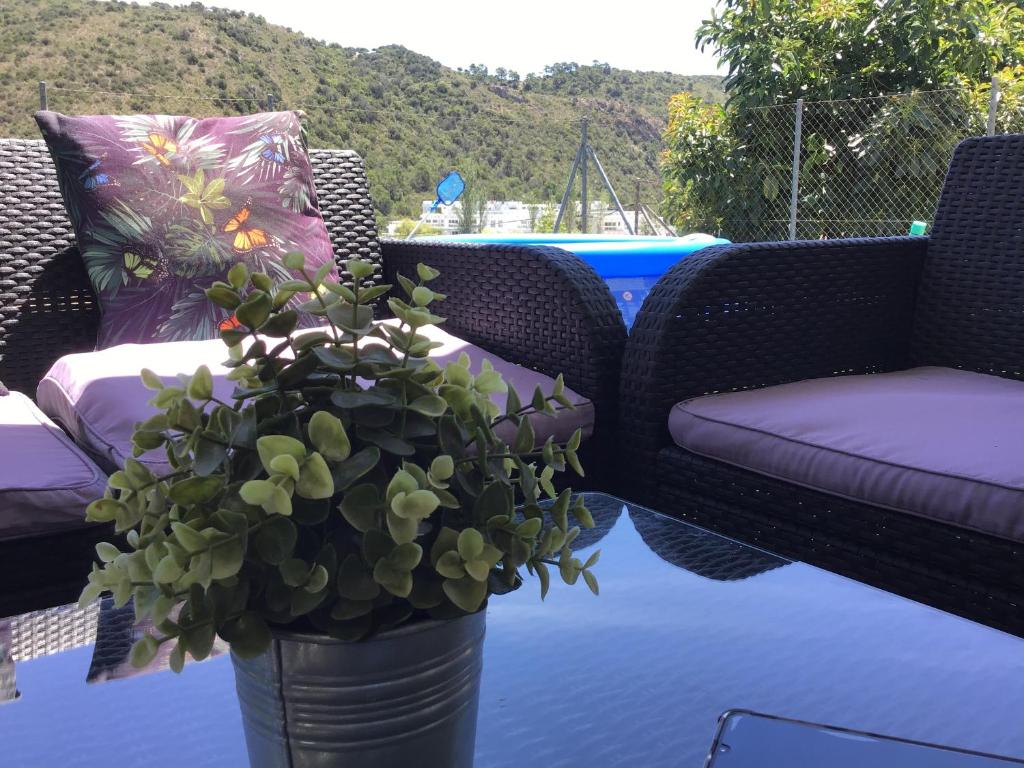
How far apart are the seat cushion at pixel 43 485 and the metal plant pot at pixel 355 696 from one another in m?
0.75

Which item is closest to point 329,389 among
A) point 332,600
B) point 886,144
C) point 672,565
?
point 332,600

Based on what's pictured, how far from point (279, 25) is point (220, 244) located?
2243 cm

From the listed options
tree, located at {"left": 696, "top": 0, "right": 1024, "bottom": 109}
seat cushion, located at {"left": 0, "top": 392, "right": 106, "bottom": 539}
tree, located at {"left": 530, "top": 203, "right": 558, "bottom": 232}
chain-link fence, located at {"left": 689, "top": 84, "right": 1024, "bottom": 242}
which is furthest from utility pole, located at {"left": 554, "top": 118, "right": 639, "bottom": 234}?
seat cushion, located at {"left": 0, "top": 392, "right": 106, "bottom": 539}

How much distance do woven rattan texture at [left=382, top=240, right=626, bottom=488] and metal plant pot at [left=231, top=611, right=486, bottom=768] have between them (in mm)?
1061

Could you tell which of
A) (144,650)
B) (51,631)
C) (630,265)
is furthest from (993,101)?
(144,650)

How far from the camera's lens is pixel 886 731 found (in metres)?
0.72

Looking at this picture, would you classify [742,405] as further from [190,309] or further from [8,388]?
[8,388]

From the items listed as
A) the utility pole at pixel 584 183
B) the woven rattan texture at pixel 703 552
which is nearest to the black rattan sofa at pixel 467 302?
the woven rattan texture at pixel 703 552

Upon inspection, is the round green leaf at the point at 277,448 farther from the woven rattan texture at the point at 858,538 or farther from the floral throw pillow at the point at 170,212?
the floral throw pillow at the point at 170,212

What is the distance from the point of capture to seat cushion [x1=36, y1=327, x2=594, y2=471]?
4.63 feet

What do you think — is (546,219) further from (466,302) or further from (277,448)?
(277,448)

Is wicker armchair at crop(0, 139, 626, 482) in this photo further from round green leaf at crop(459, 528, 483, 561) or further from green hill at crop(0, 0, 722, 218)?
green hill at crop(0, 0, 722, 218)

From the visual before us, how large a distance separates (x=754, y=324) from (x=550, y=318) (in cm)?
39

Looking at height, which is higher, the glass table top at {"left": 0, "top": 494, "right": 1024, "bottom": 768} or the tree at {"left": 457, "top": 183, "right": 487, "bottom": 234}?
the tree at {"left": 457, "top": 183, "right": 487, "bottom": 234}
